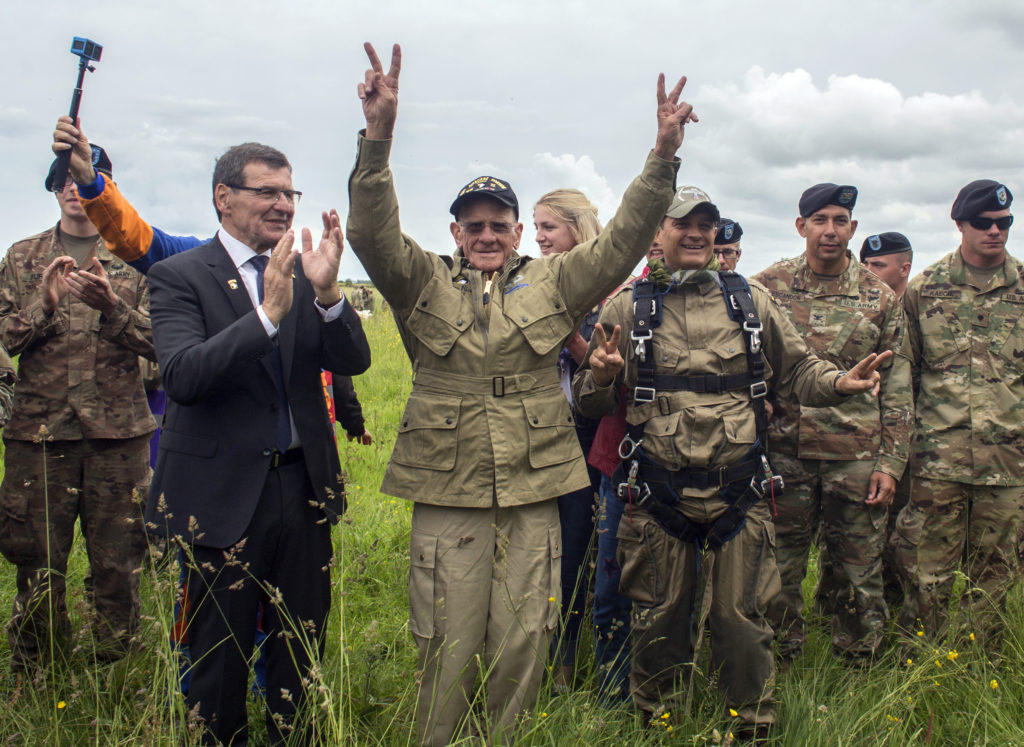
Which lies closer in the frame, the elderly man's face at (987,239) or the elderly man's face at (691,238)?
the elderly man's face at (691,238)

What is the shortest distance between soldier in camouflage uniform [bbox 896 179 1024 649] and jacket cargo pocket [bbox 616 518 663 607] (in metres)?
1.73

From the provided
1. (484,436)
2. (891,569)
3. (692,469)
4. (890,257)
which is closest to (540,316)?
(484,436)

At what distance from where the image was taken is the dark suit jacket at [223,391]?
8.48ft

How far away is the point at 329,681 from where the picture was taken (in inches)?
123

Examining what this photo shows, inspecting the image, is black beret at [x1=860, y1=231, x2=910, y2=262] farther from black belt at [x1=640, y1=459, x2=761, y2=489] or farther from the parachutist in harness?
black belt at [x1=640, y1=459, x2=761, y2=489]

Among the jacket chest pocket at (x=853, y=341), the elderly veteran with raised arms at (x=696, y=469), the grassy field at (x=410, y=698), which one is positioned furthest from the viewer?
the jacket chest pocket at (x=853, y=341)

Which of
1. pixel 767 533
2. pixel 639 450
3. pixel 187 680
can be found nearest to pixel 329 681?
pixel 187 680

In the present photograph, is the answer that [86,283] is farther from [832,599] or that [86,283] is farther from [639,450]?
[832,599]

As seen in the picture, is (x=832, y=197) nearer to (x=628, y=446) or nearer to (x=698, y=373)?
(x=698, y=373)

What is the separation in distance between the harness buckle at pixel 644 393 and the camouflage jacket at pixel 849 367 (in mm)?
1077

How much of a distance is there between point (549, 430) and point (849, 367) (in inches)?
78.3

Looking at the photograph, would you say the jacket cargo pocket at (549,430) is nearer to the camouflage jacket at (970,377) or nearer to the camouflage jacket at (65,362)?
the camouflage jacket at (65,362)

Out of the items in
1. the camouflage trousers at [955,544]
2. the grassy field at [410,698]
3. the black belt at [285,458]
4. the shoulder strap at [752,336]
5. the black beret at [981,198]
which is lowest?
the grassy field at [410,698]

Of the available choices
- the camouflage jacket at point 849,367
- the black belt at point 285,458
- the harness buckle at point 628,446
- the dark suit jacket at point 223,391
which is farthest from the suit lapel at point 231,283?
the camouflage jacket at point 849,367
